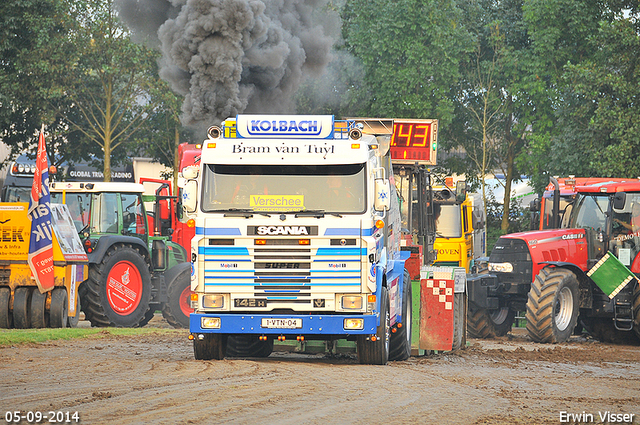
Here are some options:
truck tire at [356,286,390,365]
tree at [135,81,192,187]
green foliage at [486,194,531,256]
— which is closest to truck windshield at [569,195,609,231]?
truck tire at [356,286,390,365]

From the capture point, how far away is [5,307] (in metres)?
15.8

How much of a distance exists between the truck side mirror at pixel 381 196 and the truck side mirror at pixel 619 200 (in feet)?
24.4

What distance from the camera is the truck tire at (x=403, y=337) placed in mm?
13148

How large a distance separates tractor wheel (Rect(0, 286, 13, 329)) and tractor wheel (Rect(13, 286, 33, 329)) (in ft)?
0.39

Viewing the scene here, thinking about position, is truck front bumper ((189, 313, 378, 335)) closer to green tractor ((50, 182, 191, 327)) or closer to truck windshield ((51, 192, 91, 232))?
green tractor ((50, 182, 191, 327))

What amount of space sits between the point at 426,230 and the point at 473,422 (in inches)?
377

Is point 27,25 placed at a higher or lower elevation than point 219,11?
higher

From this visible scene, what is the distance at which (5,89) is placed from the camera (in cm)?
3039

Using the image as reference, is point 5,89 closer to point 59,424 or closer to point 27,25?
point 27,25

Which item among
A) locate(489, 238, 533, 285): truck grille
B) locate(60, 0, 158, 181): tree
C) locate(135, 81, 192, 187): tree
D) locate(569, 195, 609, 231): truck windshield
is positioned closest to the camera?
locate(489, 238, 533, 285): truck grille

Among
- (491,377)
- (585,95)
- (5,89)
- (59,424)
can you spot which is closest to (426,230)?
(491,377)

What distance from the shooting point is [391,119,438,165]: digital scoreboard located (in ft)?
54.1

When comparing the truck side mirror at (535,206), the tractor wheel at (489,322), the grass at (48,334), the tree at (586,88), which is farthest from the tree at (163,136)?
the grass at (48,334)

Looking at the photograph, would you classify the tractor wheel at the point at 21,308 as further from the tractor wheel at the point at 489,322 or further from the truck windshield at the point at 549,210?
the truck windshield at the point at 549,210
